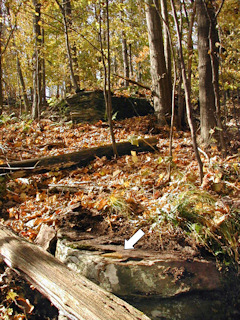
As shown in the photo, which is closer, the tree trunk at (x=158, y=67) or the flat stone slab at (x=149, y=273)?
the flat stone slab at (x=149, y=273)

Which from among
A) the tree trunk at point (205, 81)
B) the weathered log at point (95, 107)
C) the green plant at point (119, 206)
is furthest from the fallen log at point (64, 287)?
the weathered log at point (95, 107)

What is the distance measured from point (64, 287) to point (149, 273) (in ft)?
2.73

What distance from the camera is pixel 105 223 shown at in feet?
→ 10.8

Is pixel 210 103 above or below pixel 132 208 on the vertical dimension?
above

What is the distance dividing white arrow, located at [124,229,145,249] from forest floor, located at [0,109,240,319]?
0.06 metres

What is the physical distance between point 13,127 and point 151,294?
6887mm

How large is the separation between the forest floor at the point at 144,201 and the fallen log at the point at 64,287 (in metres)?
0.37

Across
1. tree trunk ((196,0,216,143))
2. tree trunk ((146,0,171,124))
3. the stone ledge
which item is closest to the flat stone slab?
the stone ledge

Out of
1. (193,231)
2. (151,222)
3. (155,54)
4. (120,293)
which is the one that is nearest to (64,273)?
(120,293)

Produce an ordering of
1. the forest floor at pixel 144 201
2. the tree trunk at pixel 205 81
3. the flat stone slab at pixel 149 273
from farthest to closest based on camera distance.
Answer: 1. the tree trunk at pixel 205 81
2. the forest floor at pixel 144 201
3. the flat stone slab at pixel 149 273

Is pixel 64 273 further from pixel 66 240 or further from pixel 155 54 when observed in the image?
pixel 155 54

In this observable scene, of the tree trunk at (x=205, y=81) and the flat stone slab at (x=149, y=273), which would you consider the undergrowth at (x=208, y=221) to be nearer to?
the flat stone slab at (x=149, y=273)

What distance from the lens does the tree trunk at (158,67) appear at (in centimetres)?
693

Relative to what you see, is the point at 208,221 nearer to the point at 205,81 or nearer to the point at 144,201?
the point at 144,201
